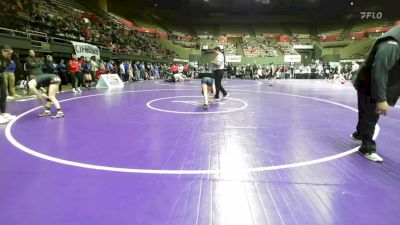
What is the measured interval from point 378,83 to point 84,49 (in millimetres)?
18962

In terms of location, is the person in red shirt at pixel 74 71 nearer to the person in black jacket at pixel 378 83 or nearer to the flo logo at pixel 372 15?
the person in black jacket at pixel 378 83

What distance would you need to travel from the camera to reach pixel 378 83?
11.2ft

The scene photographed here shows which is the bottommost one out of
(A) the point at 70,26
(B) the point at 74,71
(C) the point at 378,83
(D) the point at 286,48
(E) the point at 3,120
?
(E) the point at 3,120

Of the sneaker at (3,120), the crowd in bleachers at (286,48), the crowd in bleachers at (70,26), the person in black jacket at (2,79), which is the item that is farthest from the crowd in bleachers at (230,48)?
the sneaker at (3,120)

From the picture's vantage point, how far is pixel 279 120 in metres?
6.59

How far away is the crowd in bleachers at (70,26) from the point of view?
52.7 feet

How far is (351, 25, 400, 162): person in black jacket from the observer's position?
3340mm

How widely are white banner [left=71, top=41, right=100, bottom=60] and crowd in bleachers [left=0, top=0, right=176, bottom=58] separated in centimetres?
86

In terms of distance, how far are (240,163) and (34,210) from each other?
7.51 ft

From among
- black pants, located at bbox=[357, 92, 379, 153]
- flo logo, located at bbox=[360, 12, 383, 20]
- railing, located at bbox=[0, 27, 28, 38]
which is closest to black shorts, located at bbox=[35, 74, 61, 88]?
black pants, located at bbox=[357, 92, 379, 153]

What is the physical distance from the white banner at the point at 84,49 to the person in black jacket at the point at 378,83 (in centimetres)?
1775

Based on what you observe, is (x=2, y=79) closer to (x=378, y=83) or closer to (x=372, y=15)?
(x=378, y=83)

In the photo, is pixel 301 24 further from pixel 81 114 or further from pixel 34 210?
pixel 34 210

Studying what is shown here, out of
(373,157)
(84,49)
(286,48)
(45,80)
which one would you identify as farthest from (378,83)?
(286,48)
